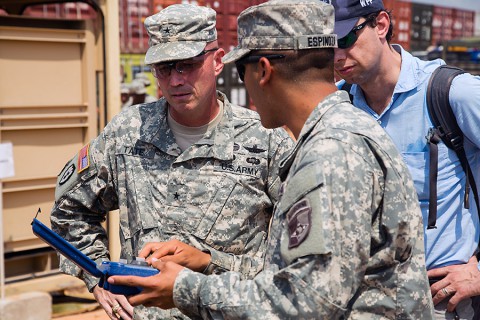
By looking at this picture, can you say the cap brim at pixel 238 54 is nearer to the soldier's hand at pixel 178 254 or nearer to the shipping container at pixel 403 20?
the soldier's hand at pixel 178 254

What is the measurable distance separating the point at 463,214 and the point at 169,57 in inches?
45.6

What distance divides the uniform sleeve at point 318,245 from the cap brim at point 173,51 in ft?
3.50

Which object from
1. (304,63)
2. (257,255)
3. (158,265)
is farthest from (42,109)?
(304,63)

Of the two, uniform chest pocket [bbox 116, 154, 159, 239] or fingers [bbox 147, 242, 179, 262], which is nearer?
fingers [bbox 147, 242, 179, 262]

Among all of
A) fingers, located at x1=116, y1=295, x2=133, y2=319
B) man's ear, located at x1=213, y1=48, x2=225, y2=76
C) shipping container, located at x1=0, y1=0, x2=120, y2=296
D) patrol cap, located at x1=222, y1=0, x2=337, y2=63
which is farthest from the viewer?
shipping container, located at x1=0, y1=0, x2=120, y2=296

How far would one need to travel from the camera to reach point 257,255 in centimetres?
257

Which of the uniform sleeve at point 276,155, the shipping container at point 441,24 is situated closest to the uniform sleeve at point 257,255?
the uniform sleeve at point 276,155

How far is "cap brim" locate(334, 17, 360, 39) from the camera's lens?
7.95ft

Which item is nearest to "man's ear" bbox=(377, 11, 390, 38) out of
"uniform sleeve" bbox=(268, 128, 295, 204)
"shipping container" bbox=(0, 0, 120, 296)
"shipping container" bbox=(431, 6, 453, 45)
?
"uniform sleeve" bbox=(268, 128, 295, 204)

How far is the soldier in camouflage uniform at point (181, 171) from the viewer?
2537mm

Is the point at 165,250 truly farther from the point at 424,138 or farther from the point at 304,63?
the point at 424,138

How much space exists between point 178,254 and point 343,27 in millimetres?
938

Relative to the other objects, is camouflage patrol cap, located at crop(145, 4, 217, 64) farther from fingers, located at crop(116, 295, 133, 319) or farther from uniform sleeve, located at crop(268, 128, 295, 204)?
fingers, located at crop(116, 295, 133, 319)

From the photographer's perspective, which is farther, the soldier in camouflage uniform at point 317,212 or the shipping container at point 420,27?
the shipping container at point 420,27
